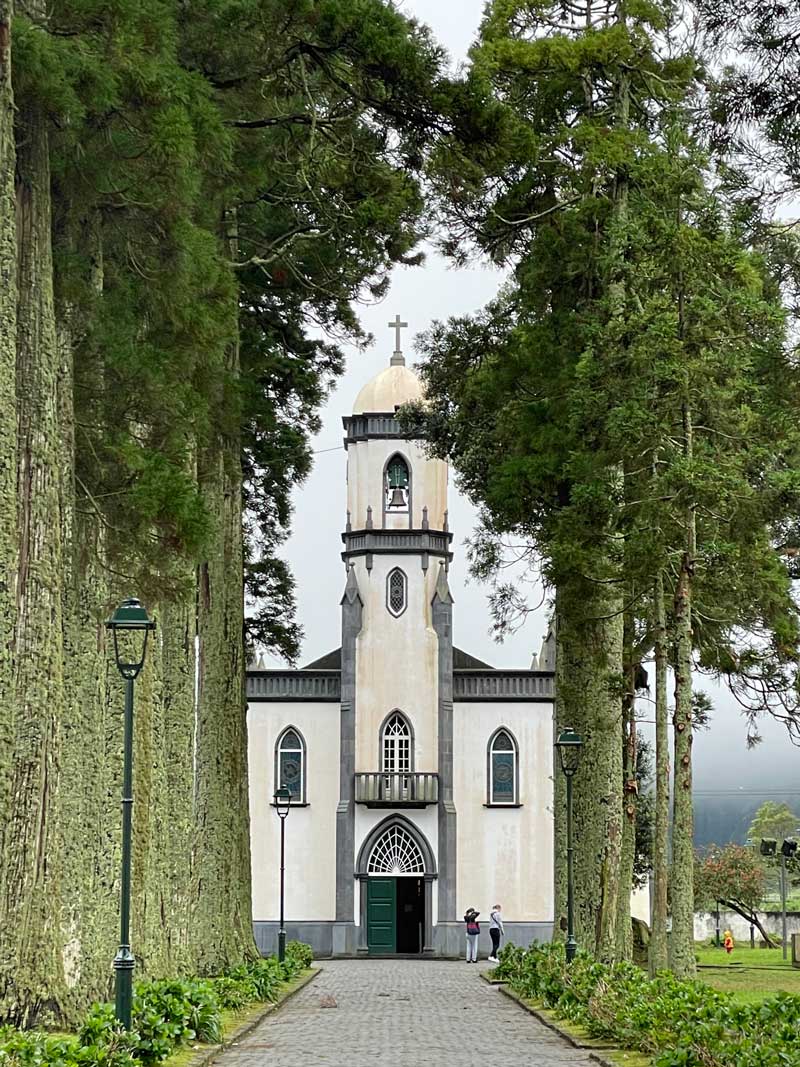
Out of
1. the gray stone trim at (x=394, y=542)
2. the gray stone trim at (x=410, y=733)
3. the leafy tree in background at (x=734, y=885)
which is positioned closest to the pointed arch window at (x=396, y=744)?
the gray stone trim at (x=410, y=733)

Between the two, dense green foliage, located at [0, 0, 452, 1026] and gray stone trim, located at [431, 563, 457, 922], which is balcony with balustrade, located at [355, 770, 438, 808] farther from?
dense green foliage, located at [0, 0, 452, 1026]

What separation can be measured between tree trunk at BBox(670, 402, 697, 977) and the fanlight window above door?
26.5 m

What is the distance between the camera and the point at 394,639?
43062 mm

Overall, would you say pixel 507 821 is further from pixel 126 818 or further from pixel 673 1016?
pixel 126 818

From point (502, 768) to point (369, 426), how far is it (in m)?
10.00

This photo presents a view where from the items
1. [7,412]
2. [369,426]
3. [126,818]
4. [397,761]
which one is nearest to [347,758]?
[397,761]

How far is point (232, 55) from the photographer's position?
15672 millimetres

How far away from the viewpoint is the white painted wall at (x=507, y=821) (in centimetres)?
4181

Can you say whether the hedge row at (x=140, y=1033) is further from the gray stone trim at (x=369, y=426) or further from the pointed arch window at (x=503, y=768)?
the gray stone trim at (x=369, y=426)

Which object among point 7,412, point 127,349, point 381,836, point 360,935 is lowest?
point 360,935

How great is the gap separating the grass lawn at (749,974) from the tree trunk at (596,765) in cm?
187

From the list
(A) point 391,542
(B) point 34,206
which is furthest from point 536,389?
(A) point 391,542

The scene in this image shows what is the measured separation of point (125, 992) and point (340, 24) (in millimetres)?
8686

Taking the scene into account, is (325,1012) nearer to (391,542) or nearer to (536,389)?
(536,389)
